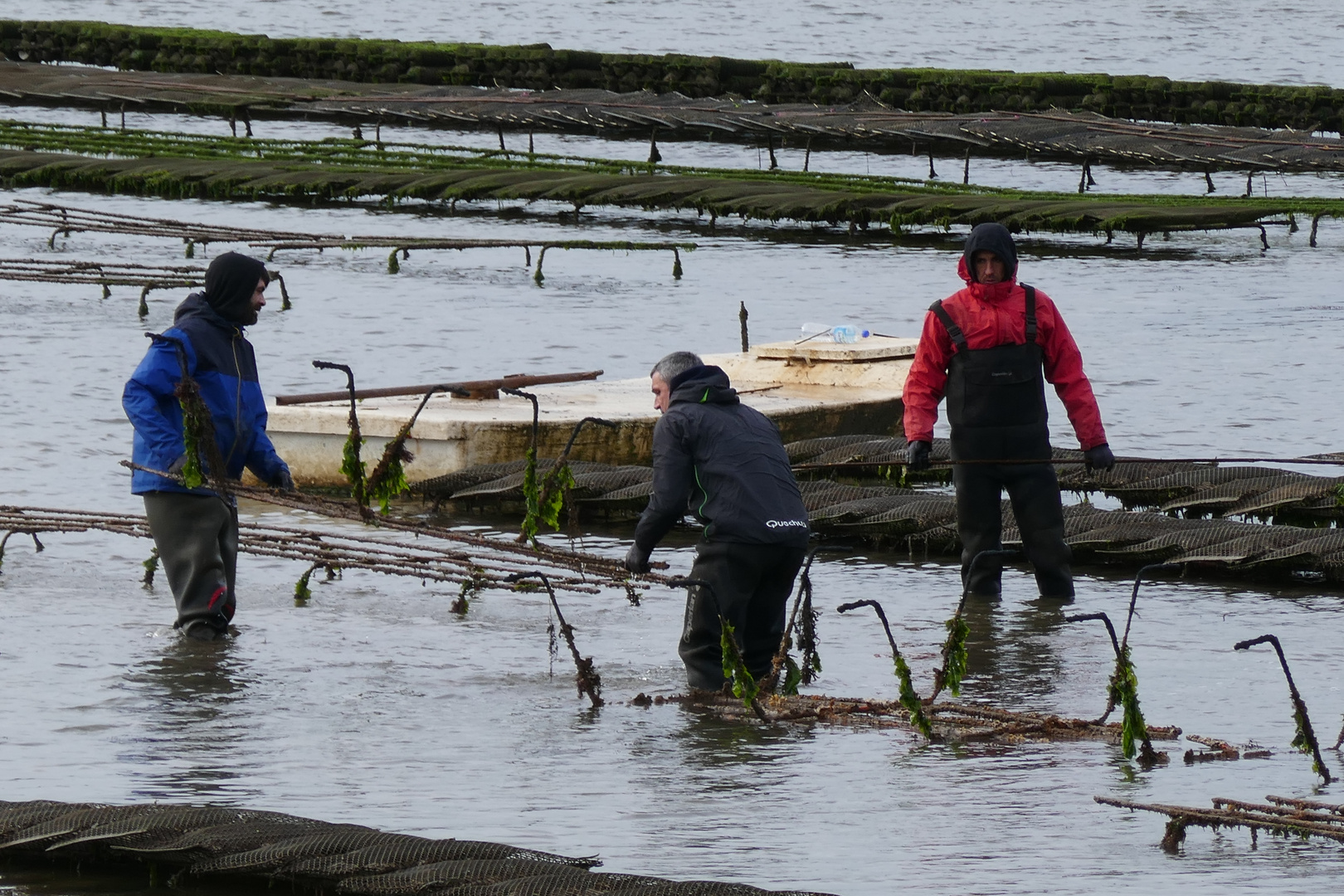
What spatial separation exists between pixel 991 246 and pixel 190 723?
3.99m

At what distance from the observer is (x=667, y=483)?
7656 mm

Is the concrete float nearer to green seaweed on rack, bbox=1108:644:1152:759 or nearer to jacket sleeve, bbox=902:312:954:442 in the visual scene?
jacket sleeve, bbox=902:312:954:442

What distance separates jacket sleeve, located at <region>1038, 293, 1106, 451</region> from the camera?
9.38 metres

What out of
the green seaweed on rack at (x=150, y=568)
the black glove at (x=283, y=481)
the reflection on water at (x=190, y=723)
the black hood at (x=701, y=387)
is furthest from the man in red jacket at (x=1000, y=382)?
the green seaweed on rack at (x=150, y=568)

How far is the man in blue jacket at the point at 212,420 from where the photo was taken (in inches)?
335

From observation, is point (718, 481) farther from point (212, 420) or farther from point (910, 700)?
point (212, 420)

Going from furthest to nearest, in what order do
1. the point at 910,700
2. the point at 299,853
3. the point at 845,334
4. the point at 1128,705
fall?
the point at 845,334, the point at 910,700, the point at 1128,705, the point at 299,853

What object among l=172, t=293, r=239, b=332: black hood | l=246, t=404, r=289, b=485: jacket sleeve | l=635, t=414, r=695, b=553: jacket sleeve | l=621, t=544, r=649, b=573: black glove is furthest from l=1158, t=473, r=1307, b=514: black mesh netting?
l=172, t=293, r=239, b=332: black hood

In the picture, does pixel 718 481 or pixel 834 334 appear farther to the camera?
pixel 834 334

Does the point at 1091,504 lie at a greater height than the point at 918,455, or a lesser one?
lesser

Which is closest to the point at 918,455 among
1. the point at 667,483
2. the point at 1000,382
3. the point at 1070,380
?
the point at 1000,382

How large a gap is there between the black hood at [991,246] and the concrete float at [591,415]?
12.8 ft

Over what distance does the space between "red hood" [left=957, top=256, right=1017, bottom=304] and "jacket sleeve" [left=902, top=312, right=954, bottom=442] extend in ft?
0.69

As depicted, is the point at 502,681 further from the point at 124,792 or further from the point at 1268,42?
the point at 1268,42
